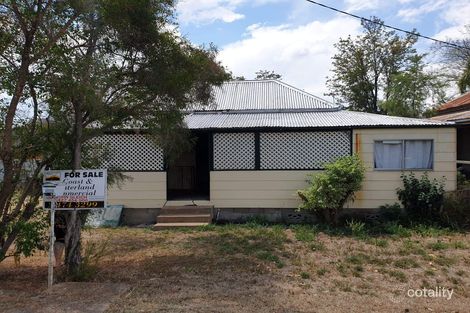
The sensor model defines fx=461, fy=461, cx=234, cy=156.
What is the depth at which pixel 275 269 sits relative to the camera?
748 centimetres

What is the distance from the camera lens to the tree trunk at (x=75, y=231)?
6.78m

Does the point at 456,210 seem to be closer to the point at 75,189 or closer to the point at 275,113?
the point at 275,113

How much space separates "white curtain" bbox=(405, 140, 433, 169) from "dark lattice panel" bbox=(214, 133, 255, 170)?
410 centimetres

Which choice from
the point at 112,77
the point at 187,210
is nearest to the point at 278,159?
the point at 187,210

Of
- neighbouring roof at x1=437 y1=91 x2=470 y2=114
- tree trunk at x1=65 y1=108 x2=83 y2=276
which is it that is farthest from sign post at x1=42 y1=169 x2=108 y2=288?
neighbouring roof at x1=437 y1=91 x2=470 y2=114

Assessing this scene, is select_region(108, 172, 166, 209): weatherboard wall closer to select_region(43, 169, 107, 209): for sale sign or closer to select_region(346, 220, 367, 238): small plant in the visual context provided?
select_region(346, 220, 367, 238): small plant

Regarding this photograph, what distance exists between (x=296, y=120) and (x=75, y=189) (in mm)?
7876

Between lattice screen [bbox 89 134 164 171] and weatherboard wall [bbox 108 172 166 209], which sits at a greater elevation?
lattice screen [bbox 89 134 164 171]

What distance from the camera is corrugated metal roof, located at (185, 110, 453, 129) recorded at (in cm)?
Answer: 1218

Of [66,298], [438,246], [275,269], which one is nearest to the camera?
[66,298]

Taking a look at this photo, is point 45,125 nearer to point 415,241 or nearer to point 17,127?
point 17,127

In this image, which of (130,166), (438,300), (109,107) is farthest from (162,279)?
(130,166)

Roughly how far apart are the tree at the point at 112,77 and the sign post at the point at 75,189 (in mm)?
407

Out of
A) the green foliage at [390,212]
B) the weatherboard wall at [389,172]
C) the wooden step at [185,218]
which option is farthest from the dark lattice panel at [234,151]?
the green foliage at [390,212]
